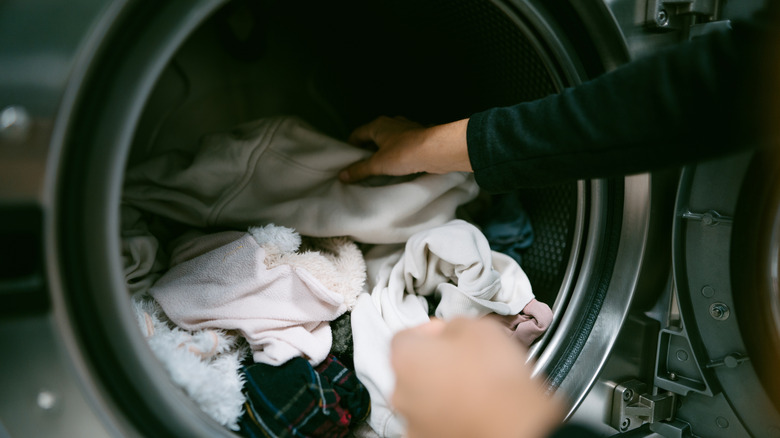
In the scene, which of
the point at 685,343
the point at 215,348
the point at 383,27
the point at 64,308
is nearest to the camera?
the point at 64,308

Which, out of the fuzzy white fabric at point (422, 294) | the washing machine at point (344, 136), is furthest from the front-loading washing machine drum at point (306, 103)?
the fuzzy white fabric at point (422, 294)

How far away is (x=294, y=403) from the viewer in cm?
A: 54

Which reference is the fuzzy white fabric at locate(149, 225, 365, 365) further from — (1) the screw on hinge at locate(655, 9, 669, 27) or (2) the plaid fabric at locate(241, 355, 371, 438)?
(1) the screw on hinge at locate(655, 9, 669, 27)

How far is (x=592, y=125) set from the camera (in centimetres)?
47

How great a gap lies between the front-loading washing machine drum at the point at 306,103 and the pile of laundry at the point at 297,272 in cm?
6

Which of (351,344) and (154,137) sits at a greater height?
(154,137)

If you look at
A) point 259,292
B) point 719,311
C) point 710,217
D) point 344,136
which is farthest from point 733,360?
point 344,136

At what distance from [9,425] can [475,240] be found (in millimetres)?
545

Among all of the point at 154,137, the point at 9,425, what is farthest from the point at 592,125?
the point at 154,137

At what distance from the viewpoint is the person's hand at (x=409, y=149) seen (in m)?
0.59

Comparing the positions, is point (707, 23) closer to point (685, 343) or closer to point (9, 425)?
point (685, 343)

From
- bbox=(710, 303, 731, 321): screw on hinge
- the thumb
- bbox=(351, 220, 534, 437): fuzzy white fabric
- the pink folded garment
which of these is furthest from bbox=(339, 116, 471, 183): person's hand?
bbox=(710, 303, 731, 321): screw on hinge

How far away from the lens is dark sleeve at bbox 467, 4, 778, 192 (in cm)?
43

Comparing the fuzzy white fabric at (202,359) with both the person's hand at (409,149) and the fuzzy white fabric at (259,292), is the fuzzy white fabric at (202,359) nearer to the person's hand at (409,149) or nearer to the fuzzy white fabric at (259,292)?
the fuzzy white fabric at (259,292)
